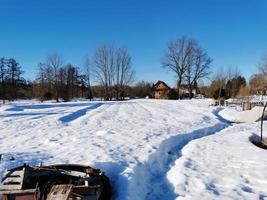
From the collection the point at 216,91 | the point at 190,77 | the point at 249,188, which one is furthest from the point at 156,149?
the point at 190,77

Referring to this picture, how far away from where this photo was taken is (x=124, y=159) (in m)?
8.18

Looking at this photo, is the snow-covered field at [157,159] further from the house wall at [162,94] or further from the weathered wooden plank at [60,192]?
the house wall at [162,94]

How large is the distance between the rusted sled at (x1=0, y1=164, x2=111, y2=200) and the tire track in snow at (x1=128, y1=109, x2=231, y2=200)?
0.69 metres

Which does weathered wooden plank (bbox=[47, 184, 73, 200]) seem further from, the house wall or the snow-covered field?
the house wall

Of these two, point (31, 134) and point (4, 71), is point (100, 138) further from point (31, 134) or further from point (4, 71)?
point (4, 71)

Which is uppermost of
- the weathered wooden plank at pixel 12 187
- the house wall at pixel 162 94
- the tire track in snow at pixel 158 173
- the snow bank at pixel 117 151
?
the house wall at pixel 162 94

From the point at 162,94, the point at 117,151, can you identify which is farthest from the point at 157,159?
the point at 162,94

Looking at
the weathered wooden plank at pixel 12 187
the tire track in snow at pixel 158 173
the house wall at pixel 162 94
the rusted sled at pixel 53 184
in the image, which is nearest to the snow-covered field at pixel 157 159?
the tire track in snow at pixel 158 173

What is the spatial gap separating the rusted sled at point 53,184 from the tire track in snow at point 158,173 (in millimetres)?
693

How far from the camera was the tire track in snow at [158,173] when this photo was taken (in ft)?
20.3

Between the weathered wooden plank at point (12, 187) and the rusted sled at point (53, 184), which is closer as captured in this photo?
the rusted sled at point (53, 184)

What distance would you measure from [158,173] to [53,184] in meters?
2.97

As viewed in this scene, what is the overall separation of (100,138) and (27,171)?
6.05m

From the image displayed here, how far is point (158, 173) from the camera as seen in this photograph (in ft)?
25.3
